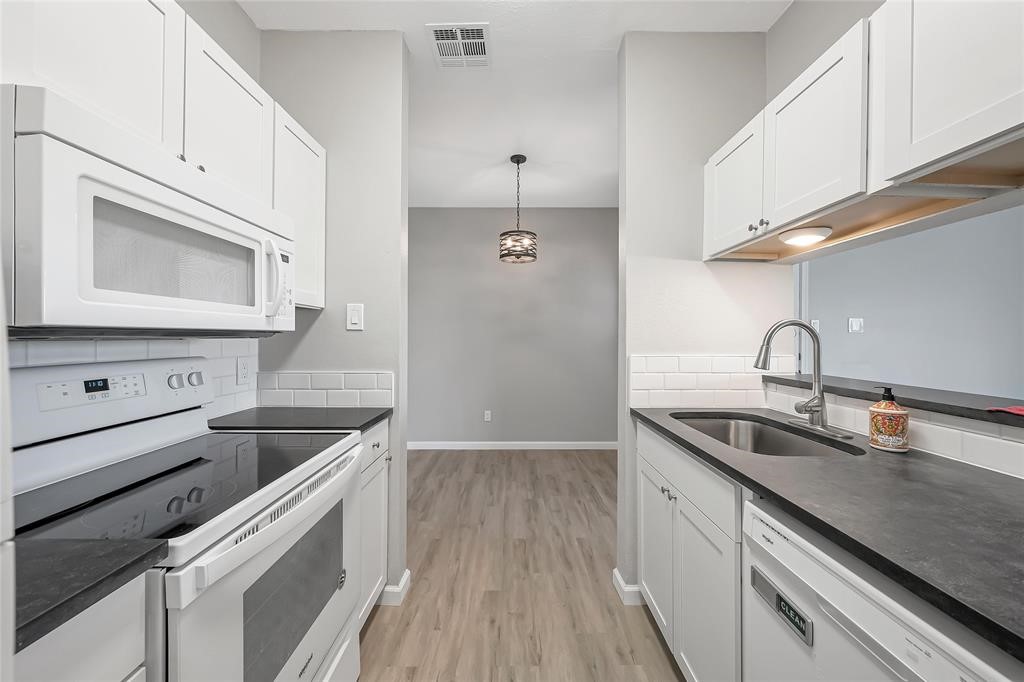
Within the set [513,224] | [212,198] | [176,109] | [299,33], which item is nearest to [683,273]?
[212,198]

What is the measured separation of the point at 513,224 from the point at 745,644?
13.7ft

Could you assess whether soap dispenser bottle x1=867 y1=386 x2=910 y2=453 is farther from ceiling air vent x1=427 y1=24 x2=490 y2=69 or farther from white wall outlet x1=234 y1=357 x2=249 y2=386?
white wall outlet x1=234 y1=357 x2=249 y2=386

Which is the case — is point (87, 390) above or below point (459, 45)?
below

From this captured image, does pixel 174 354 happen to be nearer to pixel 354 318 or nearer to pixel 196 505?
pixel 354 318

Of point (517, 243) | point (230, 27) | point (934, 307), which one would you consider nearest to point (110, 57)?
point (230, 27)

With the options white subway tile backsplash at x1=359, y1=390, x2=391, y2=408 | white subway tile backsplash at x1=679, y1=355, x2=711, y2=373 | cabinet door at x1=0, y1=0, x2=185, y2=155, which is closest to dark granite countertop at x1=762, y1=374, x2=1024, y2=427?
white subway tile backsplash at x1=679, y1=355, x2=711, y2=373

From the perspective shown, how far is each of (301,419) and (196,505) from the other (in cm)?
83

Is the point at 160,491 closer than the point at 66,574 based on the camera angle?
No

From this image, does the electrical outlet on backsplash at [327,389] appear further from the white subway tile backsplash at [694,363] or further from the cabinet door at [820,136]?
the cabinet door at [820,136]

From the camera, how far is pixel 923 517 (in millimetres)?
779

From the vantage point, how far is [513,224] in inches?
184

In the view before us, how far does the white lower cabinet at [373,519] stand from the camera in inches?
64.6

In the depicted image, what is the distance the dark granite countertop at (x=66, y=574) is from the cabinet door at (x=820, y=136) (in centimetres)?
172

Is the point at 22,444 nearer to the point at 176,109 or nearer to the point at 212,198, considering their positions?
the point at 212,198
